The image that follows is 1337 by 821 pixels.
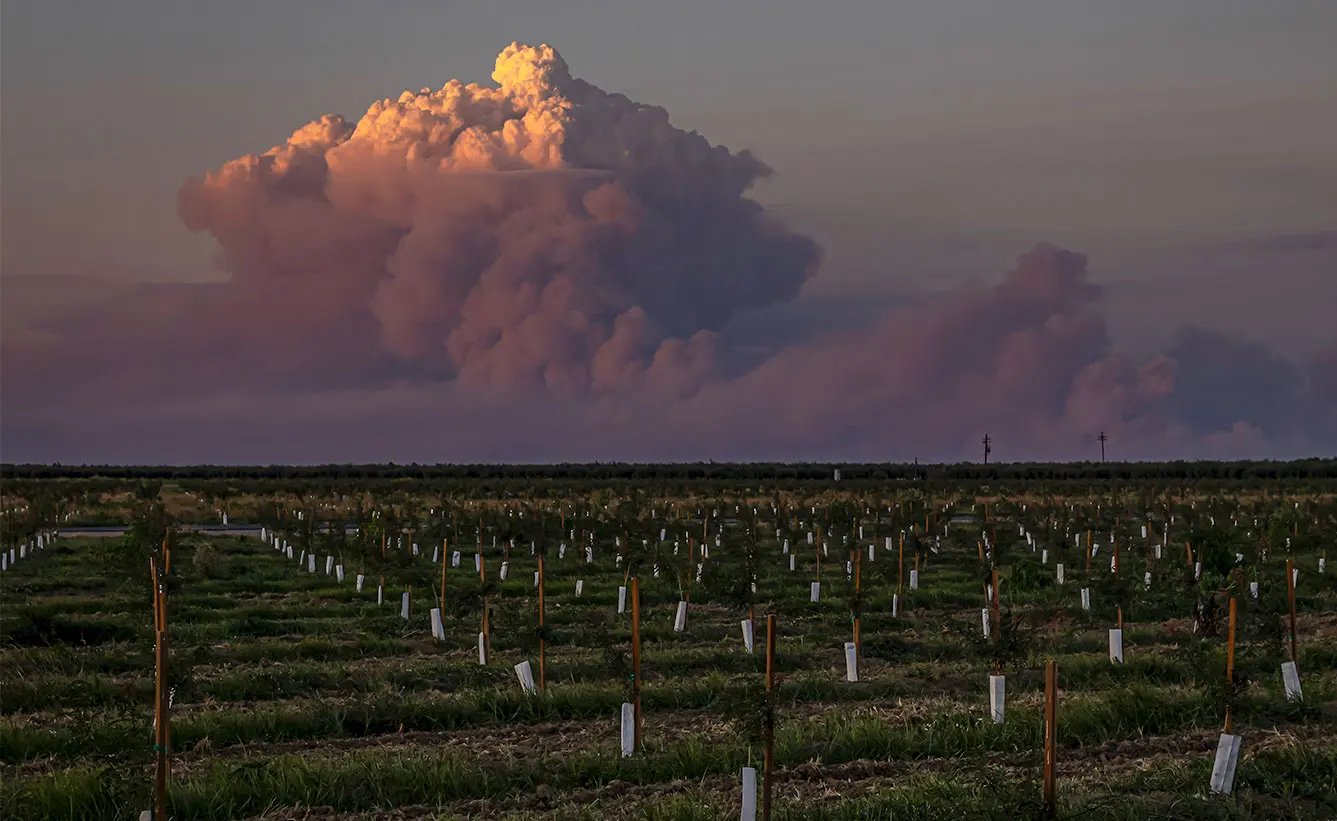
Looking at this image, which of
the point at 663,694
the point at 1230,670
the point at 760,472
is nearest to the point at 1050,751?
the point at 1230,670

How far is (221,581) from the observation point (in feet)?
105

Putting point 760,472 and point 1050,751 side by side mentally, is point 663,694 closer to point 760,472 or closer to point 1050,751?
point 1050,751

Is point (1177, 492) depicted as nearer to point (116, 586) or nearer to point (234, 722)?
point (116, 586)

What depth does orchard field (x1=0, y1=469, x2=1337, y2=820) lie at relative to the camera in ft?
38.4

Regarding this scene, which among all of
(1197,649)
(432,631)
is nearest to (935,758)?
(1197,649)

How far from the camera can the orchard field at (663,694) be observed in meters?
11.7

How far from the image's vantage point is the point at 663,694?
16234mm

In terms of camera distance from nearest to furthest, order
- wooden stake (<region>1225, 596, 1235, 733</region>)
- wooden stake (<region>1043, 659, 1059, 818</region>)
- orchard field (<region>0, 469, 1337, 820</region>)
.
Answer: wooden stake (<region>1043, 659, 1059, 818</region>) < orchard field (<region>0, 469, 1337, 820</region>) < wooden stake (<region>1225, 596, 1235, 733</region>)

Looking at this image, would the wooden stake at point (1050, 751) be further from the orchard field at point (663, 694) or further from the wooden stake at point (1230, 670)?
the wooden stake at point (1230, 670)

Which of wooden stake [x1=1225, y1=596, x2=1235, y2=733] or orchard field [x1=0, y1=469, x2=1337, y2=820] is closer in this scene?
orchard field [x1=0, y1=469, x2=1337, y2=820]

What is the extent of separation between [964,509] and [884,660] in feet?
157

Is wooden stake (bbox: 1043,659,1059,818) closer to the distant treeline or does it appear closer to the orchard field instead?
the orchard field

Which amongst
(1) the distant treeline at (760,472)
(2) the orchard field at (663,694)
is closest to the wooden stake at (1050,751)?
(2) the orchard field at (663,694)

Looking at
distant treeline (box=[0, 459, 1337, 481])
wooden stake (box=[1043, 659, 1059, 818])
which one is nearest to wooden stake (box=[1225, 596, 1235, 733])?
wooden stake (box=[1043, 659, 1059, 818])
